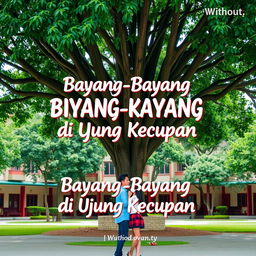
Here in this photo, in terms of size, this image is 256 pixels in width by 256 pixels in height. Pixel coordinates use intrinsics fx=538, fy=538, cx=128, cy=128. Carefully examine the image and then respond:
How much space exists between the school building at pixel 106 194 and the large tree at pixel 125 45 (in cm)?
3247

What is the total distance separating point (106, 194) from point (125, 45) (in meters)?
49.7

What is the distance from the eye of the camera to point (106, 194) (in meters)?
67.1

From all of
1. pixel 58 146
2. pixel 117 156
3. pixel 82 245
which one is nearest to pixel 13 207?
pixel 58 146

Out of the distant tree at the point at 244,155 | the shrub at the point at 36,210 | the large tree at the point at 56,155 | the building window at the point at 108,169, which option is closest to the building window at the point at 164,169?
the building window at the point at 108,169

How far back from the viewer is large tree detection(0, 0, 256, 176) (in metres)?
14.3

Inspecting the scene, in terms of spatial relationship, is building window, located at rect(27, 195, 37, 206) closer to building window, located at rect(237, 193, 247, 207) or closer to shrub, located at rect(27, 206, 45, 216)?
shrub, located at rect(27, 206, 45, 216)

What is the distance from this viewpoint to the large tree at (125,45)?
14.3 meters

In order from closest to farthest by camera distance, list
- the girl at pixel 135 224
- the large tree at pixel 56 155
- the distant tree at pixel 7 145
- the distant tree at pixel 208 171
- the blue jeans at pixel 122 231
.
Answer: the blue jeans at pixel 122 231 → the girl at pixel 135 224 → the distant tree at pixel 7 145 → the large tree at pixel 56 155 → the distant tree at pixel 208 171

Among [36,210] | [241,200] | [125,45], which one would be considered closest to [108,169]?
[36,210]

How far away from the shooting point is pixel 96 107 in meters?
21.2

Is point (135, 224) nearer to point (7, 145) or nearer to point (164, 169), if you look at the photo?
point (7, 145)

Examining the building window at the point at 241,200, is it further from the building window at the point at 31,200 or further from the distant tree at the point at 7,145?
the distant tree at the point at 7,145

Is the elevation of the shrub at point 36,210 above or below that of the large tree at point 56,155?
below

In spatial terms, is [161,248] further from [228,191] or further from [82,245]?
[228,191]
